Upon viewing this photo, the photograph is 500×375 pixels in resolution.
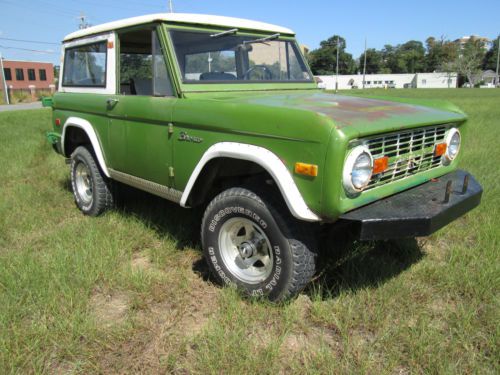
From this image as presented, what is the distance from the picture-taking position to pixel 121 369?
2271mm

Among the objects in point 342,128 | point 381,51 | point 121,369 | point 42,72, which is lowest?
point 121,369

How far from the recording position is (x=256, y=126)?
101 inches

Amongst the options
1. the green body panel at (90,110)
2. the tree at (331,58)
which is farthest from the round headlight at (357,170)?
the tree at (331,58)

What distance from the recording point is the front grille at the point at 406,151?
2548mm

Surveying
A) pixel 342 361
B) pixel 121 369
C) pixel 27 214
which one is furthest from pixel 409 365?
pixel 27 214

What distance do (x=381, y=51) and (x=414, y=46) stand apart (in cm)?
1966

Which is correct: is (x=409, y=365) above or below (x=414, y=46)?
below

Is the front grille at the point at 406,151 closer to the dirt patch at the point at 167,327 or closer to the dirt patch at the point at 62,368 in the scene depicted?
the dirt patch at the point at 167,327

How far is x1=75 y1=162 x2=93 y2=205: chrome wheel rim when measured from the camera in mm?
4703

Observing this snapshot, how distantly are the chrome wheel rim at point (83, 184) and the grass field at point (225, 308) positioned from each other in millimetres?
632

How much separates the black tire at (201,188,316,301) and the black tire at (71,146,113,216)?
6.39ft

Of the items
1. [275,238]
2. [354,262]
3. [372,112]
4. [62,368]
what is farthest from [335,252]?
[62,368]

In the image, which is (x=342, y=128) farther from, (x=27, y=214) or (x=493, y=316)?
(x=27, y=214)

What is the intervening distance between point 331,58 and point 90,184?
97.4 meters
